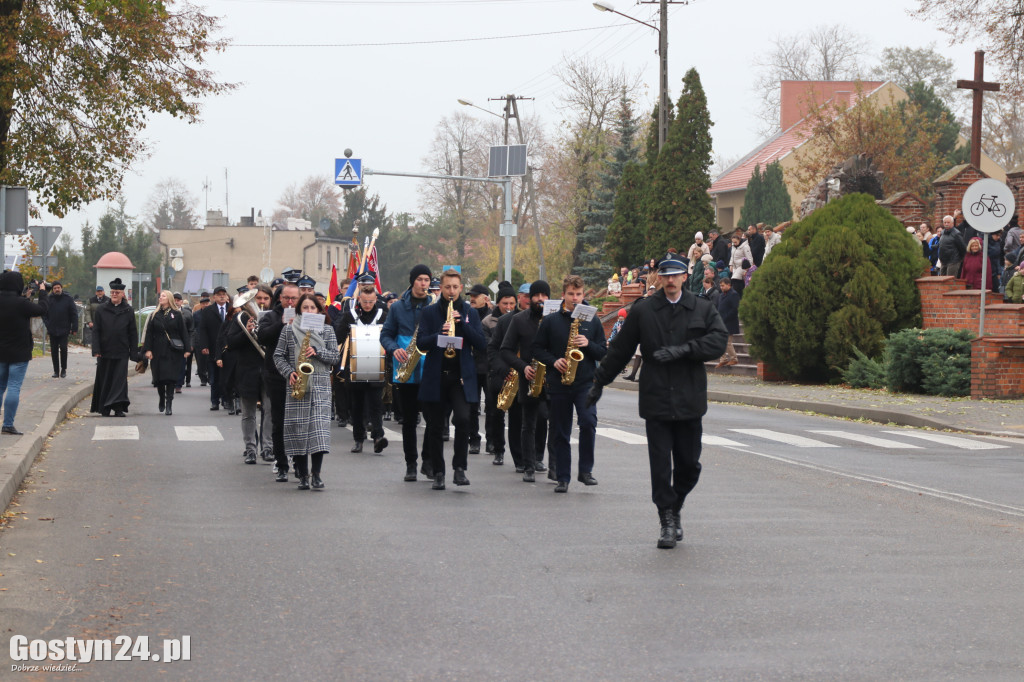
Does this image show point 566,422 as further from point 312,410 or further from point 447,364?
point 312,410

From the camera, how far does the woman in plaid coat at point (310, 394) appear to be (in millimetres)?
12023

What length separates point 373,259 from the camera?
85.5 ft

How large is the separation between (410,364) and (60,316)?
18115 millimetres

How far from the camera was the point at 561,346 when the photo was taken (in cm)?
1243

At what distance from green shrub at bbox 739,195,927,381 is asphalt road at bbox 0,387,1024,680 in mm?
11425

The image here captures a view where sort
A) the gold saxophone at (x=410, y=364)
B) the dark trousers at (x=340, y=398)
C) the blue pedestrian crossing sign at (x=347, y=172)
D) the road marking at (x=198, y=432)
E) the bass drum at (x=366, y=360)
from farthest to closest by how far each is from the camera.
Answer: the blue pedestrian crossing sign at (x=347, y=172)
the dark trousers at (x=340, y=398)
the road marking at (x=198, y=432)
the bass drum at (x=366, y=360)
the gold saxophone at (x=410, y=364)

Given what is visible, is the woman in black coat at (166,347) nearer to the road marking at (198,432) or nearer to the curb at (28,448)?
the curb at (28,448)

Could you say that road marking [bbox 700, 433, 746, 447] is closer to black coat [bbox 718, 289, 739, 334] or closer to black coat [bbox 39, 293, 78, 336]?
black coat [bbox 718, 289, 739, 334]

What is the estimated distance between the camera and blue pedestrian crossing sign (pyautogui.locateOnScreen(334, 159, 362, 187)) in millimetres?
38469

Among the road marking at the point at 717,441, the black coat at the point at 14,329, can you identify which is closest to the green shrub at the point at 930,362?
the road marking at the point at 717,441

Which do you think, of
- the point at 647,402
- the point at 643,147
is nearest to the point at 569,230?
the point at 643,147

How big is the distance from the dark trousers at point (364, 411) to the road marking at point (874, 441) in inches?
236

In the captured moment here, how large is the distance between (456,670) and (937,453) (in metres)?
10.8

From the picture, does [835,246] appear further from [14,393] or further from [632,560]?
[632,560]
